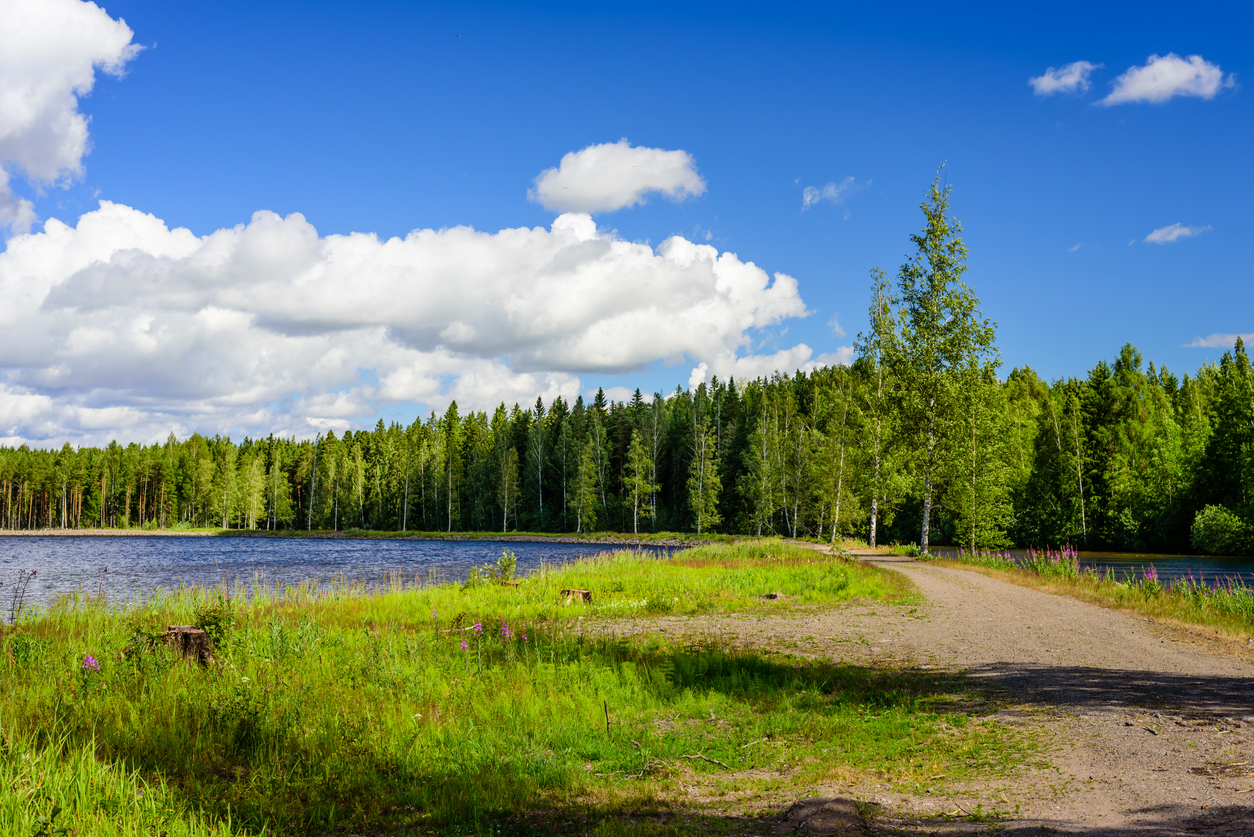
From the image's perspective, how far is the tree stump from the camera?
10.3 m

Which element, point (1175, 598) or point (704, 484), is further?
point (704, 484)

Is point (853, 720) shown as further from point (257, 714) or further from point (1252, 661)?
point (1252, 661)

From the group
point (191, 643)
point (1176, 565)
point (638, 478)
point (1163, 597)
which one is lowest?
point (1176, 565)

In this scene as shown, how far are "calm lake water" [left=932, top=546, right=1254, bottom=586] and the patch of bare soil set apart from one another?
19.3 m

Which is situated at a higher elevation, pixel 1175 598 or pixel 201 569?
pixel 1175 598

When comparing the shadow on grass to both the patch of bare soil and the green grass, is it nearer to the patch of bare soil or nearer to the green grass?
the patch of bare soil

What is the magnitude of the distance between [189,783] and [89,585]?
1089 inches

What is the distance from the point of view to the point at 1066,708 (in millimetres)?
8391

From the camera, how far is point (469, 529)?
99750 mm

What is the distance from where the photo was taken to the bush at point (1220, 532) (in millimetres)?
44219

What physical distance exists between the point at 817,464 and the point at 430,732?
54476mm

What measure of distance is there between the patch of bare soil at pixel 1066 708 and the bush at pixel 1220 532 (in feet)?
123

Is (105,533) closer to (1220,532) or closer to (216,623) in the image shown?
(216,623)

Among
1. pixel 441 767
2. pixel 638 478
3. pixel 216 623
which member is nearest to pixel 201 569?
pixel 216 623
